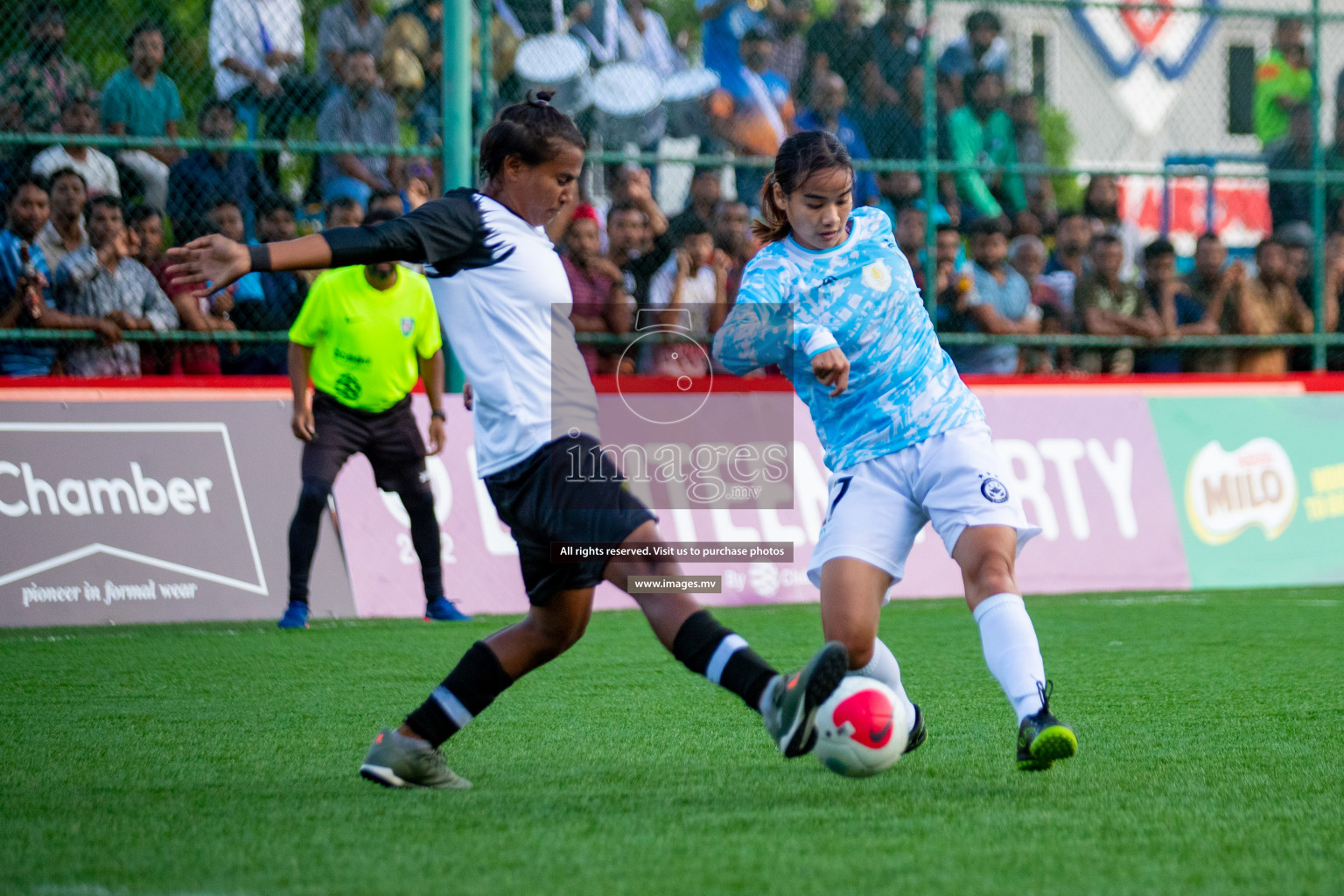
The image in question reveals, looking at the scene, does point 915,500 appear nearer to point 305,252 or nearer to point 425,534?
point 305,252

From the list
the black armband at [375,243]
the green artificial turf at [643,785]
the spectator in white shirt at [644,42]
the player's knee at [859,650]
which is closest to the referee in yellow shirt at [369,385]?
the green artificial turf at [643,785]

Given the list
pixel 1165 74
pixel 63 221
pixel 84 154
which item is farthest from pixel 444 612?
pixel 1165 74

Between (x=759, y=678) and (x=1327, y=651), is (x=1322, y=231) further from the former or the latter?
(x=759, y=678)

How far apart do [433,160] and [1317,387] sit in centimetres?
643

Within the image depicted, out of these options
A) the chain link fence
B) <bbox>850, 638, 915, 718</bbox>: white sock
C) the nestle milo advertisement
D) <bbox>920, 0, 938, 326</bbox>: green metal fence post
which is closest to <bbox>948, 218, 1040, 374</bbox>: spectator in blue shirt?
the chain link fence

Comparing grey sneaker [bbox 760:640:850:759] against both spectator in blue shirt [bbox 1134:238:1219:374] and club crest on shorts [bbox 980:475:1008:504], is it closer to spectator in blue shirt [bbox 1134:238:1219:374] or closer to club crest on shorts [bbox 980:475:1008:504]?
club crest on shorts [bbox 980:475:1008:504]

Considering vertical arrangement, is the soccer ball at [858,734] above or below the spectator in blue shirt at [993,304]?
below

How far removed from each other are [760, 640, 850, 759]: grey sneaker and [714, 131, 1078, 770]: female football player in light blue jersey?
518 mm

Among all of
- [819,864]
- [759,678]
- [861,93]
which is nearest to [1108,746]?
[759,678]

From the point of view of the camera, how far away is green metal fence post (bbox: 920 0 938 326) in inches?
428

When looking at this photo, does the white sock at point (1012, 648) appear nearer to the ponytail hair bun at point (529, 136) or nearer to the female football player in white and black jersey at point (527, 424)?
the female football player in white and black jersey at point (527, 424)

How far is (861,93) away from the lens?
1127 centimetres

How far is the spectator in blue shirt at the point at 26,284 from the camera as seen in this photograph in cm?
904

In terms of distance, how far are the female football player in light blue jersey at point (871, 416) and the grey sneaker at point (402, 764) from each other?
3.70ft
